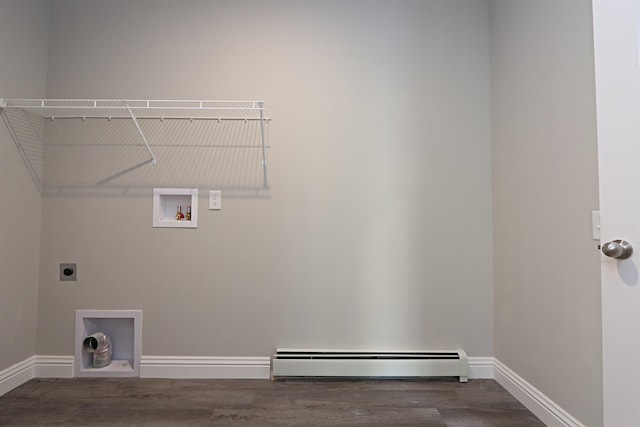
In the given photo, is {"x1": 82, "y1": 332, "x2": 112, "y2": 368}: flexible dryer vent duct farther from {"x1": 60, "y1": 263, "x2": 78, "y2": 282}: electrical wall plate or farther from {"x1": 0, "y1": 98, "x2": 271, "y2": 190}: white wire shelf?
{"x1": 0, "y1": 98, "x2": 271, "y2": 190}: white wire shelf

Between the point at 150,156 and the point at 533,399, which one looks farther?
the point at 150,156

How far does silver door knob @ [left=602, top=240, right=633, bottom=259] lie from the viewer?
3.09 ft

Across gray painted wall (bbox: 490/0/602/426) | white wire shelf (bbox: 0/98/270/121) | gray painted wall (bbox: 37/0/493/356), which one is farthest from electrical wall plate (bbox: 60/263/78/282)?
gray painted wall (bbox: 490/0/602/426)

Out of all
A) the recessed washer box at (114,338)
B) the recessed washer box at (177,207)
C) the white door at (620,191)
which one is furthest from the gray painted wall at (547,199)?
the recessed washer box at (114,338)

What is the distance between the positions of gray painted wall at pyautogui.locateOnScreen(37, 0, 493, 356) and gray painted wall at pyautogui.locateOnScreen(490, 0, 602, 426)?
0.16 metres

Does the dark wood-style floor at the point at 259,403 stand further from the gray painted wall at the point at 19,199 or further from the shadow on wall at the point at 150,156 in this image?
the shadow on wall at the point at 150,156

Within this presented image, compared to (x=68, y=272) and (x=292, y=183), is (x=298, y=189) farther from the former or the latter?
(x=68, y=272)

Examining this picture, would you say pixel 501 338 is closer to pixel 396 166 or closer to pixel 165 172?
pixel 396 166

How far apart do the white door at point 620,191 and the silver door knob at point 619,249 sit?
12 millimetres

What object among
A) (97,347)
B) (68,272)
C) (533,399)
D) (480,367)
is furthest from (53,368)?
(533,399)

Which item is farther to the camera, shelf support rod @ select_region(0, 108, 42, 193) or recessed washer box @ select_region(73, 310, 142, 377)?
recessed washer box @ select_region(73, 310, 142, 377)

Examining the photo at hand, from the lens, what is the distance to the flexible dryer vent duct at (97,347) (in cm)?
219

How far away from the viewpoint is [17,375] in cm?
205

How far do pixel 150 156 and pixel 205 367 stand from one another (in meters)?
1.37
